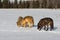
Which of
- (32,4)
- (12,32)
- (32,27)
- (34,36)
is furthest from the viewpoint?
(32,4)

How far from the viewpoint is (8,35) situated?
6414 millimetres

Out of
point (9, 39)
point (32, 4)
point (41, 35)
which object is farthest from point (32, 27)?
point (32, 4)

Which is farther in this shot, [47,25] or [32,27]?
[32,27]

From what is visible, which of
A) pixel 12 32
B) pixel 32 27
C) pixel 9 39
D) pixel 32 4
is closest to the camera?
pixel 9 39

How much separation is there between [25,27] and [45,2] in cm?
937

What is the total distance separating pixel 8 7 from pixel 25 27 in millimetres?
9140

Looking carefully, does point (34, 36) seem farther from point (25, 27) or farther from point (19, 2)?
point (19, 2)

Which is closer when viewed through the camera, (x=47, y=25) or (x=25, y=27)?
(x=47, y=25)

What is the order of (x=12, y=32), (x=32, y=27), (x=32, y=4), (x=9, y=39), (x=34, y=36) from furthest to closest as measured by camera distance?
(x=32, y=4) → (x=32, y=27) → (x=12, y=32) → (x=34, y=36) → (x=9, y=39)

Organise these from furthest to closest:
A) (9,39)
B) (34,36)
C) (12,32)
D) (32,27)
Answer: (32,27), (12,32), (34,36), (9,39)

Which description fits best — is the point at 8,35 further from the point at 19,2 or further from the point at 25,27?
the point at 19,2

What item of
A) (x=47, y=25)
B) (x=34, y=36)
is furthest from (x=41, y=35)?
(x=47, y=25)

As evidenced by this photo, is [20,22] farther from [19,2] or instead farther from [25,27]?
[19,2]

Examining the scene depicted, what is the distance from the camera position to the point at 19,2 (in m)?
16.8
